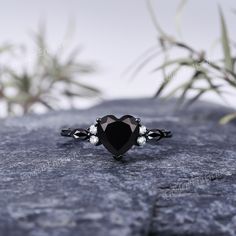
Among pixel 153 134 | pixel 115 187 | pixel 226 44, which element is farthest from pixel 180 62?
pixel 115 187

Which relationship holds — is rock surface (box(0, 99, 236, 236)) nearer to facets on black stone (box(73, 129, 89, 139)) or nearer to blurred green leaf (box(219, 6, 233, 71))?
facets on black stone (box(73, 129, 89, 139))

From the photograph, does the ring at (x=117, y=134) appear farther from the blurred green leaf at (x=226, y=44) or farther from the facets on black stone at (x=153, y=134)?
the blurred green leaf at (x=226, y=44)

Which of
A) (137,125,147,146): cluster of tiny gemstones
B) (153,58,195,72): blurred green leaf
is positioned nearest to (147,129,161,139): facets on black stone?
(137,125,147,146): cluster of tiny gemstones

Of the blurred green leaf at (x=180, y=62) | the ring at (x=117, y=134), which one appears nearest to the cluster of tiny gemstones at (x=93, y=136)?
the ring at (x=117, y=134)

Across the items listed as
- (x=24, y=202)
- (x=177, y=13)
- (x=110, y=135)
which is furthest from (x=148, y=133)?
(x=177, y=13)

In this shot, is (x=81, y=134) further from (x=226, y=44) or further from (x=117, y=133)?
(x=226, y=44)

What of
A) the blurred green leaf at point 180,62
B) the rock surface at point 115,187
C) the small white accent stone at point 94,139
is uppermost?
the blurred green leaf at point 180,62
